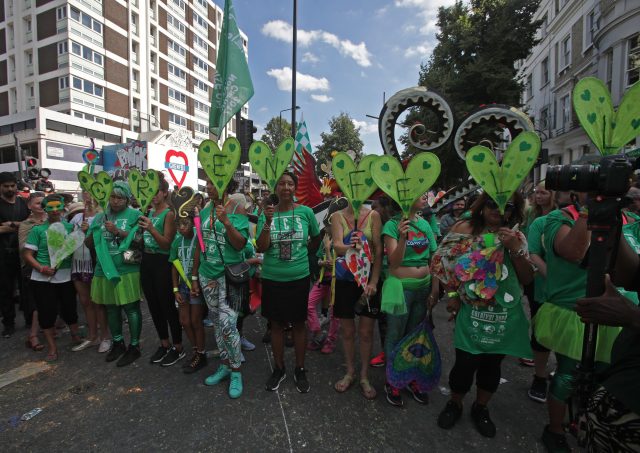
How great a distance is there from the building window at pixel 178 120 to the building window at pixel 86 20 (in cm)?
1028

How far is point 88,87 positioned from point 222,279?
34.0 meters

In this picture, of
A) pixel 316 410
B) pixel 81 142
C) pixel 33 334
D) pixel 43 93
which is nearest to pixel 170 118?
pixel 43 93

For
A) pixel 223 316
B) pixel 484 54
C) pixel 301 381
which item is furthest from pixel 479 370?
pixel 484 54

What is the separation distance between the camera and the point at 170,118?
37719 mm

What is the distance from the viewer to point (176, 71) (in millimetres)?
38656

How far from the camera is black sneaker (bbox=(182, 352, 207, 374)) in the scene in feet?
10.7

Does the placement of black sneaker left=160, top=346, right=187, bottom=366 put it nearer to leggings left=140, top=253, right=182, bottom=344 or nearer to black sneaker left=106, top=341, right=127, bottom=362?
leggings left=140, top=253, right=182, bottom=344

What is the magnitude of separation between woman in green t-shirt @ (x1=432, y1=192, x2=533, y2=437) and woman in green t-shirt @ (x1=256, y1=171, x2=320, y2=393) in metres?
1.17

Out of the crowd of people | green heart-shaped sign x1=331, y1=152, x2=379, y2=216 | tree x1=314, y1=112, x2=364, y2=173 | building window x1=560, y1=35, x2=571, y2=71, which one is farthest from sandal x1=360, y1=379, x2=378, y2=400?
tree x1=314, y1=112, x2=364, y2=173

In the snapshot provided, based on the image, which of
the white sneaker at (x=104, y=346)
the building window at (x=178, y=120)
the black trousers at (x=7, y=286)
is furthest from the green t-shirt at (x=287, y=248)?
A: the building window at (x=178, y=120)

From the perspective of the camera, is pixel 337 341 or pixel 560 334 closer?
pixel 560 334

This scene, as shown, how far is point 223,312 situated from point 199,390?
731 millimetres

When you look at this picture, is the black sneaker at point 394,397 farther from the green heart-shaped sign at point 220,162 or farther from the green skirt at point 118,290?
the green skirt at point 118,290

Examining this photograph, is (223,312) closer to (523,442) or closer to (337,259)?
(337,259)
